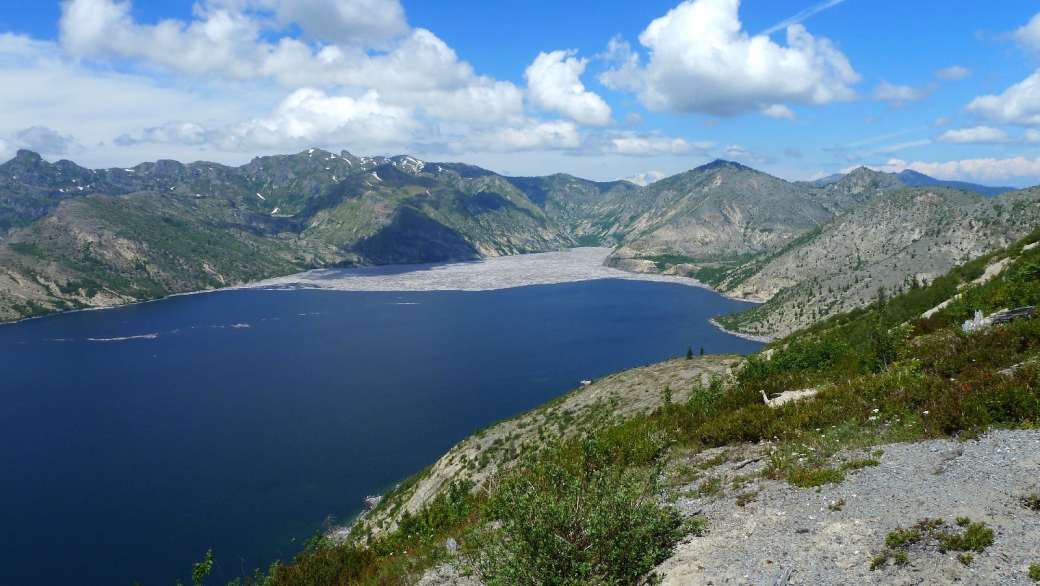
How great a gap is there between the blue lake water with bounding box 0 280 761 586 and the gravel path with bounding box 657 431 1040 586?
39095 millimetres

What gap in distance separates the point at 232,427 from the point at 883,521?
121510 mm

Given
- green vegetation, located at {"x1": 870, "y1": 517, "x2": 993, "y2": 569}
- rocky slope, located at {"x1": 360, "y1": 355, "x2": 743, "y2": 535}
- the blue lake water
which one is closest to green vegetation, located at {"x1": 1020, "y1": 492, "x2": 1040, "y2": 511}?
green vegetation, located at {"x1": 870, "y1": 517, "x2": 993, "y2": 569}

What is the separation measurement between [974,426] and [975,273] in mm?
36954

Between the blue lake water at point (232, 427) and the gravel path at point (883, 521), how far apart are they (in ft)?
128

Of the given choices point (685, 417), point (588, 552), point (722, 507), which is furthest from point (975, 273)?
point (588, 552)

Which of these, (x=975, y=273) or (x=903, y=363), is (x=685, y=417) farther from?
(x=975, y=273)

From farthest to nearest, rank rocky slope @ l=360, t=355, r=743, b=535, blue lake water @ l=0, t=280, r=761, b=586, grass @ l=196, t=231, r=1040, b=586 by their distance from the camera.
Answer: blue lake water @ l=0, t=280, r=761, b=586
rocky slope @ l=360, t=355, r=743, b=535
grass @ l=196, t=231, r=1040, b=586

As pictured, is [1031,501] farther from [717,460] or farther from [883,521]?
[717,460]

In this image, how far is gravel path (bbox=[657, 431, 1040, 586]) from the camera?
35.2 feet

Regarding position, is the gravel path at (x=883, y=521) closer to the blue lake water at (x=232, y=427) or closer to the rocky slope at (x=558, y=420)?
the rocky slope at (x=558, y=420)

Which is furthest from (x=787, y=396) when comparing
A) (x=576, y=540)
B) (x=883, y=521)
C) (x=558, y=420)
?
(x=558, y=420)

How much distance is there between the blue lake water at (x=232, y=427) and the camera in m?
72.9

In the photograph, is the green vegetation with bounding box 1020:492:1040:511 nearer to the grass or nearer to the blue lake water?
the grass

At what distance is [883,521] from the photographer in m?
12.6
